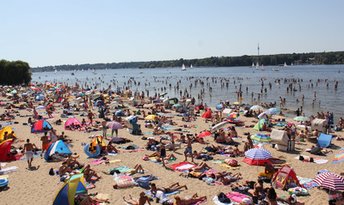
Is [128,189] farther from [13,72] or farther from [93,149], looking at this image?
[13,72]

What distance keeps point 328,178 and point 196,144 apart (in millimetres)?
8943

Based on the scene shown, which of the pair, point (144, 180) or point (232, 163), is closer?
point (144, 180)

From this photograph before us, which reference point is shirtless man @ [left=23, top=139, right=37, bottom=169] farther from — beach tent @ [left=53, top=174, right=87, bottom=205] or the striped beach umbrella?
the striped beach umbrella

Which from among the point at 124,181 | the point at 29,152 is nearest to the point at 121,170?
the point at 124,181

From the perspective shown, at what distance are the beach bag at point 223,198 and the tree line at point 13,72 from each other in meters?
64.0

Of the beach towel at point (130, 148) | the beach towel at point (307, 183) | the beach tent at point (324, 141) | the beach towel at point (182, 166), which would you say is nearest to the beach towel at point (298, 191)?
the beach towel at point (307, 183)

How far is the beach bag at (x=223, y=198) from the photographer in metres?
10.1

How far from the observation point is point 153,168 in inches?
542

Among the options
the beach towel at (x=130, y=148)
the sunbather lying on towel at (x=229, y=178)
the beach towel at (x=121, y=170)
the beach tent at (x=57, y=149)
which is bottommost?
the beach towel at (x=130, y=148)

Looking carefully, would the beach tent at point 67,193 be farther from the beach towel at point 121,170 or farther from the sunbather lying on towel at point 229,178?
the sunbather lying on towel at point 229,178

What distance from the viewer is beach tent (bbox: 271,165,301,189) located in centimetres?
1124

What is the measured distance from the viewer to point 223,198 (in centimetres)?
1013

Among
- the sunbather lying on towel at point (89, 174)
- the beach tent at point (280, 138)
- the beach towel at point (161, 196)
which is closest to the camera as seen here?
the beach towel at point (161, 196)

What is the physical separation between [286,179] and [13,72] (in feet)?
214
